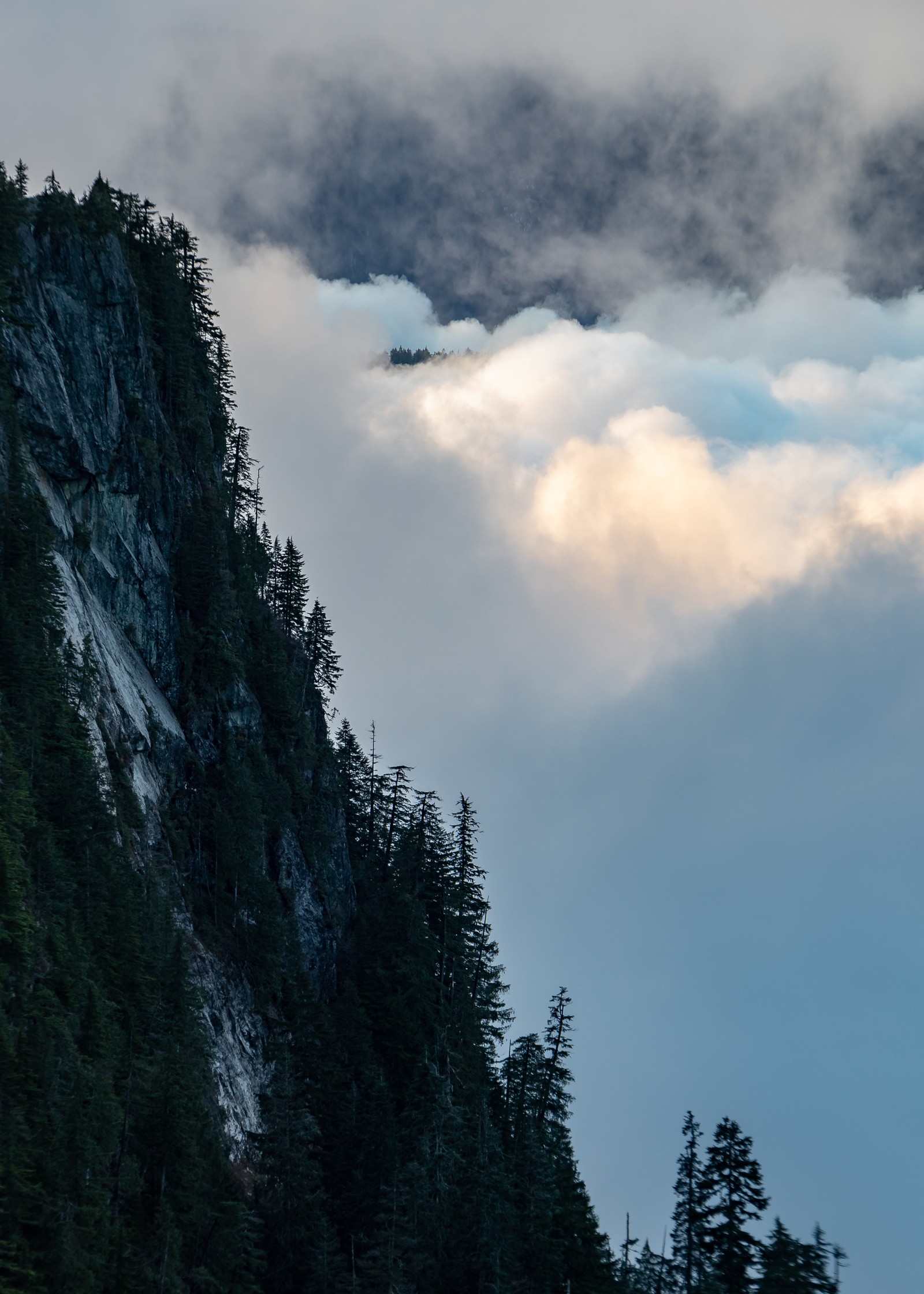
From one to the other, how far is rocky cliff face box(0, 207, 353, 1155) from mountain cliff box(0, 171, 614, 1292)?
21cm

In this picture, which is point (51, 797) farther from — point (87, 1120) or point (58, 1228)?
point (58, 1228)

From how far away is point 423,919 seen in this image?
69.4 m

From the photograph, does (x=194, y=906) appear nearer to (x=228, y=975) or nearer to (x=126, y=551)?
(x=228, y=975)

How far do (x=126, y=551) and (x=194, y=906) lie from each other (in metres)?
21.3

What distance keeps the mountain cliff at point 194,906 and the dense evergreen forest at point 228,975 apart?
0.58 ft

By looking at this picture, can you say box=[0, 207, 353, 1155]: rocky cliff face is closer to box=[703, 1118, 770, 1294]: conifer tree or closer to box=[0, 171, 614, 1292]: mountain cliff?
box=[0, 171, 614, 1292]: mountain cliff

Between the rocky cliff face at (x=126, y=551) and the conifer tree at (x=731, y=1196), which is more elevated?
the rocky cliff face at (x=126, y=551)

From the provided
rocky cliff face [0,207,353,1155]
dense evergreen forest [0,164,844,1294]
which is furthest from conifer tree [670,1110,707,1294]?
rocky cliff face [0,207,353,1155]

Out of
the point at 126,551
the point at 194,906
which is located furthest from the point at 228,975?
the point at 126,551

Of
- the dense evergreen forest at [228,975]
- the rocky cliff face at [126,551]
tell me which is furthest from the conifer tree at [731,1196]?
the rocky cliff face at [126,551]

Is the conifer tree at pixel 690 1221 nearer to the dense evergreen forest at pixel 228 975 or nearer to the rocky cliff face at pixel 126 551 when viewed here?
the dense evergreen forest at pixel 228 975

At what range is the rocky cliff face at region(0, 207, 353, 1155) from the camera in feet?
175

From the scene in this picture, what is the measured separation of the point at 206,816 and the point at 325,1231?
27318 mm

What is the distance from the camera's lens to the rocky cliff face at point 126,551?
5344 centimetres
